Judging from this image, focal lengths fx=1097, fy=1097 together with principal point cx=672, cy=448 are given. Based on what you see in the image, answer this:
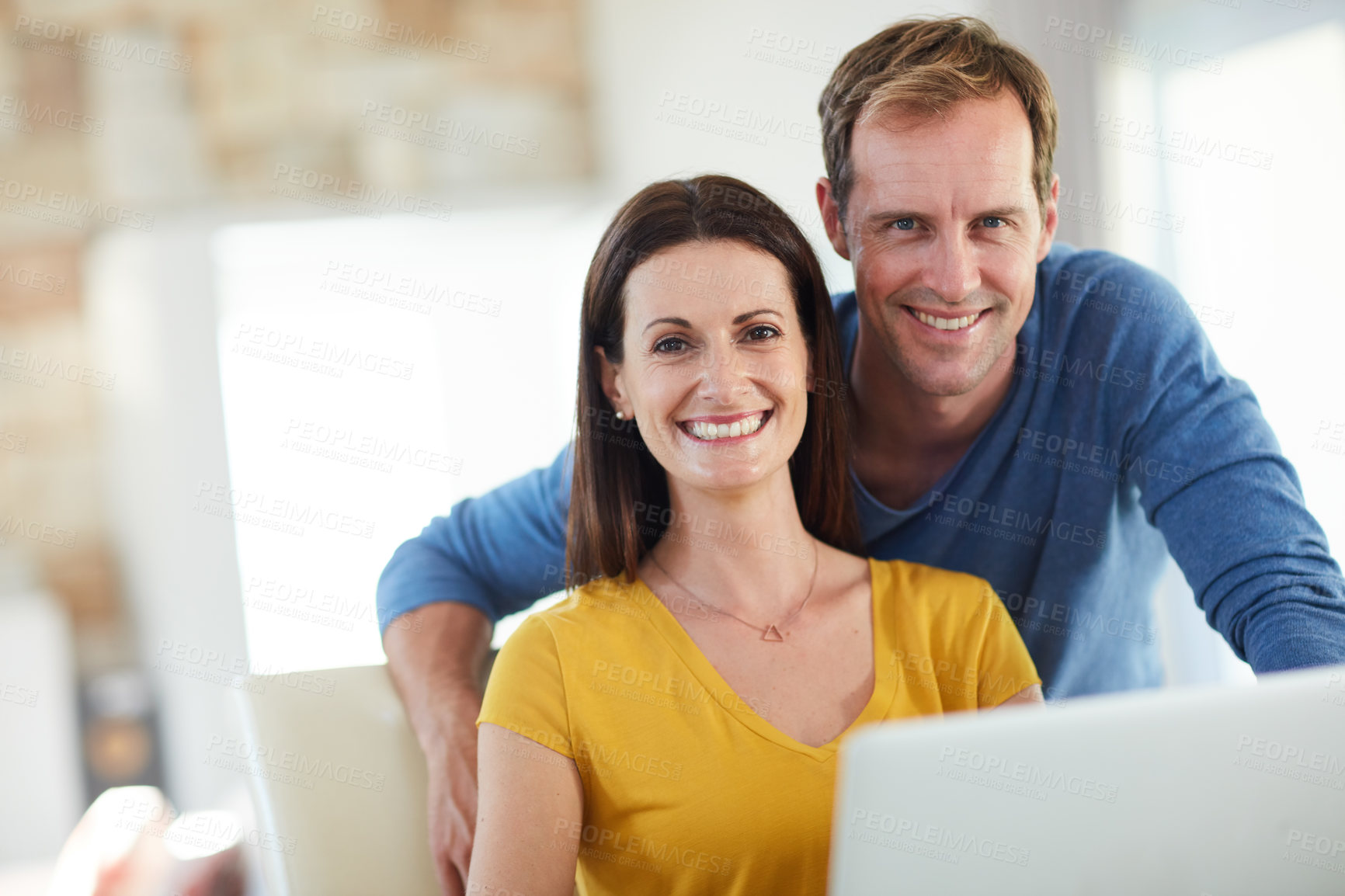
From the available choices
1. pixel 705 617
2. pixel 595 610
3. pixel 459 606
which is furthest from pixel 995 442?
pixel 459 606

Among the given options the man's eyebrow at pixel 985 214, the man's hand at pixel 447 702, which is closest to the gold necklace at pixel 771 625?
the man's hand at pixel 447 702

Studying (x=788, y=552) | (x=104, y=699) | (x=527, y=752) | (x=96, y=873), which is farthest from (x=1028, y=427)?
(x=104, y=699)

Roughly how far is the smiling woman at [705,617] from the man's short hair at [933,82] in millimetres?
251

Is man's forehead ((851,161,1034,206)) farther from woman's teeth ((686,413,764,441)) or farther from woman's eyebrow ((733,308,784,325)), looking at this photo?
woman's teeth ((686,413,764,441))

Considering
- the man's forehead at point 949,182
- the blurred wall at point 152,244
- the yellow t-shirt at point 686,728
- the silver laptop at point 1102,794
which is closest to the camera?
the silver laptop at point 1102,794

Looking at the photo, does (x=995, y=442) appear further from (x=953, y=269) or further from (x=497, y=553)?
(x=497, y=553)

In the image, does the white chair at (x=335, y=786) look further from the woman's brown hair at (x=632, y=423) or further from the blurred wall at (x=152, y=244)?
the blurred wall at (x=152, y=244)

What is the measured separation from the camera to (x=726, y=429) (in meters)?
1.25

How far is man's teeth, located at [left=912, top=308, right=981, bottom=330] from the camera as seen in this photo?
145 centimetres

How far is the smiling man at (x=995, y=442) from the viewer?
1.34m

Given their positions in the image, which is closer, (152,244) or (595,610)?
(595,610)

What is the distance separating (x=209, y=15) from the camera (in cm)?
322

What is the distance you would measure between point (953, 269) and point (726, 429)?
385mm

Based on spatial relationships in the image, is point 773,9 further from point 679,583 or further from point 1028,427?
point 679,583
